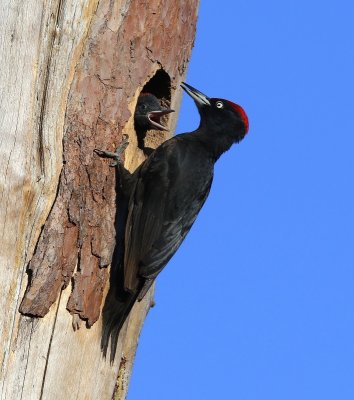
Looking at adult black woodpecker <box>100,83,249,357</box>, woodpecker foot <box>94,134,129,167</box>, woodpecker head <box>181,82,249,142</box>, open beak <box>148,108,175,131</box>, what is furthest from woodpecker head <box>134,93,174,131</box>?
woodpecker head <box>181,82,249,142</box>

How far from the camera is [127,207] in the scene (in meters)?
4.73

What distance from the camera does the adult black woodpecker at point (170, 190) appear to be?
4543 mm

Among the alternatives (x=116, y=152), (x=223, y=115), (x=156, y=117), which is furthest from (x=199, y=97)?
(x=116, y=152)

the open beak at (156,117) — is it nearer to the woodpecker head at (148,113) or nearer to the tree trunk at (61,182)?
the woodpecker head at (148,113)

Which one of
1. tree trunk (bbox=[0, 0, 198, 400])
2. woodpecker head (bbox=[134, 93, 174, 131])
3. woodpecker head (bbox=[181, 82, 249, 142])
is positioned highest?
woodpecker head (bbox=[181, 82, 249, 142])

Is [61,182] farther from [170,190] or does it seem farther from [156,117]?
[156,117]

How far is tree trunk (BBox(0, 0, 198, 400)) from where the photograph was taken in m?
3.87

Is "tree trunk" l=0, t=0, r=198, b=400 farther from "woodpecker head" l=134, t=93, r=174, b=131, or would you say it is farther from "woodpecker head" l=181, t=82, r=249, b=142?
"woodpecker head" l=181, t=82, r=249, b=142

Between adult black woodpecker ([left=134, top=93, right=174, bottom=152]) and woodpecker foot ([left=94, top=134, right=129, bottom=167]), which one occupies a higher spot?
adult black woodpecker ([left=134, top=93, right=174, bottom=152])

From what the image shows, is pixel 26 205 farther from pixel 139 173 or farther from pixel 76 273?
pixel 139 173

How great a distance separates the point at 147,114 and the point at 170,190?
0.44 metres

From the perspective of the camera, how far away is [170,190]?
16.7 feet

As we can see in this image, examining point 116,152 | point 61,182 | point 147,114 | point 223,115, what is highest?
point 223,115

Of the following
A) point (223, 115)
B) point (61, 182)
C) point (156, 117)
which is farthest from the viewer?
point (223, 115)
